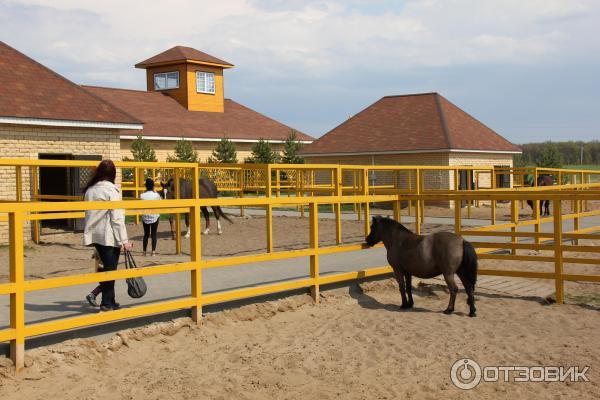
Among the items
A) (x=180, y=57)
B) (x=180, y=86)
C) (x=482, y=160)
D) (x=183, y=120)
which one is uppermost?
(x=180, y=57)

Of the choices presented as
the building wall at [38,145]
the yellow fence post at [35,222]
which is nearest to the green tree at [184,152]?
the building wall at [38,145]

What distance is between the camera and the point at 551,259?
32.4 feet

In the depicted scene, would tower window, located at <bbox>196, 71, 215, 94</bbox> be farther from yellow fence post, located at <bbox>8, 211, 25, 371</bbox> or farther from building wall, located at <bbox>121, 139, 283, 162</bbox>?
yellow fence post, located at <bbox>8, 211, 25, 371</bbox>

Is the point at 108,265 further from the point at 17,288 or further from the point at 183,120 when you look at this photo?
the point at 183,120

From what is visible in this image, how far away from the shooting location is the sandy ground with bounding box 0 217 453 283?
1233cm

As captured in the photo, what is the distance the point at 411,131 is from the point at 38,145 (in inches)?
760

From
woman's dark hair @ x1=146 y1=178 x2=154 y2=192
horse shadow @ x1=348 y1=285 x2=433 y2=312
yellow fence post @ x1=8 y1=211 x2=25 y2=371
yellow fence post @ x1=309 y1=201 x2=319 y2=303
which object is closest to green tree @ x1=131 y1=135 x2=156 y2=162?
woman's dark hair @ x1=146 y1=178 x2=154 y2=192

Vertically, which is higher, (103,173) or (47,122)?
(47,122)

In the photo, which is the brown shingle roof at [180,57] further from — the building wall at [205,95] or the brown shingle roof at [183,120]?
the brown shingle roof at [183,120]

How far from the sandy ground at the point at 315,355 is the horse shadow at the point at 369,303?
0.21 feet

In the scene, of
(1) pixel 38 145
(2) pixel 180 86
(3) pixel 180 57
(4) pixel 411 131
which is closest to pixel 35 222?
Answer: (1) pixel 38 145

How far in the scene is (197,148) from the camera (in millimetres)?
41156

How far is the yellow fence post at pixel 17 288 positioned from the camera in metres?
6.05

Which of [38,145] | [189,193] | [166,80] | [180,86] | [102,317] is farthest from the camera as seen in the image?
[166,80]
